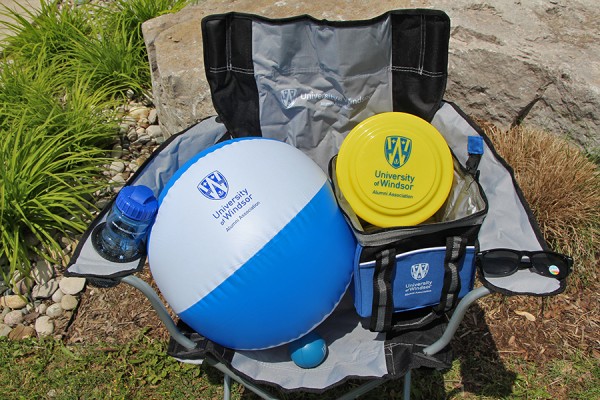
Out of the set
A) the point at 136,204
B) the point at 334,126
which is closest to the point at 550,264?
the point at 334,126

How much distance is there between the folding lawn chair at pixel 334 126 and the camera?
1.79m

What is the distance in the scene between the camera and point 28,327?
2766 mm

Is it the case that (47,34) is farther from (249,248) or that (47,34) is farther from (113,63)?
(249,248)

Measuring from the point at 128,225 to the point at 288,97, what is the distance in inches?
28.8

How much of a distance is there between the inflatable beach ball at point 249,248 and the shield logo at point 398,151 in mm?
288

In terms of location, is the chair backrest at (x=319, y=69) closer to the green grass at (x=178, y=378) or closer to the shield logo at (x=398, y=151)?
the shield logo at (x=398, y=151)

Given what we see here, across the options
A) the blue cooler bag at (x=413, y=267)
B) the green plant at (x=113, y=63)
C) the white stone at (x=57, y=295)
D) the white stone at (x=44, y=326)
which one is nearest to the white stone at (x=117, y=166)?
the green plant at (x=113, y=63)

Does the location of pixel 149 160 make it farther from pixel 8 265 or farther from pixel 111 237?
pixel 8 265

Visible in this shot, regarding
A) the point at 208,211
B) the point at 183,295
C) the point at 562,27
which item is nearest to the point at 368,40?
the point at 208,211

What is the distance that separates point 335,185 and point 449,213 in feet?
1.37

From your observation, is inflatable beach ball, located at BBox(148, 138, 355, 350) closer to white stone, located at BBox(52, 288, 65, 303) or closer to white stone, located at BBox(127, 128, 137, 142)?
white stone, located at BBox(52, 288, 65, 303)

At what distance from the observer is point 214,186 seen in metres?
1.71

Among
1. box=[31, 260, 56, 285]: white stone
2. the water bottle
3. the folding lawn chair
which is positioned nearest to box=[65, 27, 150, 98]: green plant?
box=[31, 260, 56, 285]: white stone

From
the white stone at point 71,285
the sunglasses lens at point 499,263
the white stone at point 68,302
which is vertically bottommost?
the white stone at point 68,302
